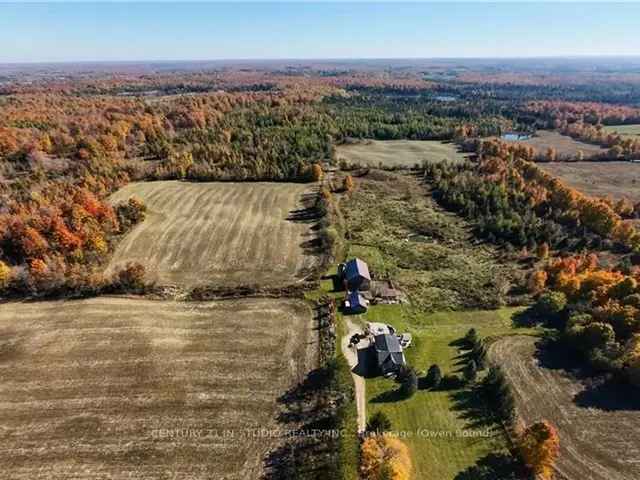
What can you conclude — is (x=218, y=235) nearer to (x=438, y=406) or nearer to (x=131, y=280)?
(x=131, y=280)

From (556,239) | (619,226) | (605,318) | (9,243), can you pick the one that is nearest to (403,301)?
(605,318)

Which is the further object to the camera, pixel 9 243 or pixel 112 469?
pixel 9 243

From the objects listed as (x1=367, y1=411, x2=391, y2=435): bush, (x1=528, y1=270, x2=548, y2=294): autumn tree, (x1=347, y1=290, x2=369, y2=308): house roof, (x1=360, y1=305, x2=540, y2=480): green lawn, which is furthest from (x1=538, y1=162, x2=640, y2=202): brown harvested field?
(x1=367, y1=411, x2=391, y2=435): bush

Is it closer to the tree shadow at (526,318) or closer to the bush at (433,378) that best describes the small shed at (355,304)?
the bush at (433,378)

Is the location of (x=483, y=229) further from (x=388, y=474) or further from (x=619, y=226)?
(x=388, y=474)

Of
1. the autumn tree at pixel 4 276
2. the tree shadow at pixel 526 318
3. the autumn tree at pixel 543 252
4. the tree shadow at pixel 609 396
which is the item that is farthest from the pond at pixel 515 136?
the autumn tree at pixel 4 276

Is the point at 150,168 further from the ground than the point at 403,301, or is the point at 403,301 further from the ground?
the point at 150,168

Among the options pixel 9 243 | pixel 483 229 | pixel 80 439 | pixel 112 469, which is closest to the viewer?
pixel 112 469
